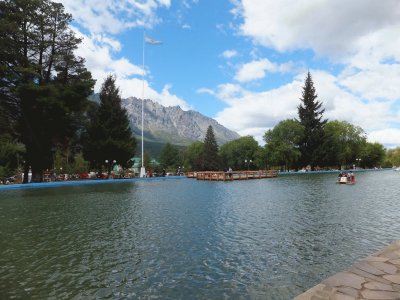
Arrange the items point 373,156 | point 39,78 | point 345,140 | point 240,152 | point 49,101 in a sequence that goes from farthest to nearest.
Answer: point 240,152 → point 373,156 → point 345,140 → point 39,78 → point 49,101

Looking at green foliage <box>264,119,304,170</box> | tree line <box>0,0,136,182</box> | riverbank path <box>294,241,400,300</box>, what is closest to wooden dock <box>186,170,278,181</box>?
green foliage <box>264,119,304,170</box>

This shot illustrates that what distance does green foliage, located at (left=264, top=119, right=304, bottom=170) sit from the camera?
78.4 meters

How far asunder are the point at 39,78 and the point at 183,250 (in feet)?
116

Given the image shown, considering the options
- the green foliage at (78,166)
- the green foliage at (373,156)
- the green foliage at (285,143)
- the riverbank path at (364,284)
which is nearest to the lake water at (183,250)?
the riverbank path at (364,284)

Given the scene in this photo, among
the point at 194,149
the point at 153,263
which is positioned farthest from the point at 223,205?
the point at 194,149

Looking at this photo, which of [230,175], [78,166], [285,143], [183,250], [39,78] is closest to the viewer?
[183,250]

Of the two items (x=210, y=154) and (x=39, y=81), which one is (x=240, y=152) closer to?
(x=210, y=154)

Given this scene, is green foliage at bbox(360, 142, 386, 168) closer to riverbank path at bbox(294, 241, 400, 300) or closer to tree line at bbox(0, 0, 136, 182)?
tree line at bbox(0, 0, 136, 182)

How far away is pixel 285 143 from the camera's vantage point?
259 ft

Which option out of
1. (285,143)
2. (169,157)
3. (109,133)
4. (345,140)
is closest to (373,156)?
(345,140)

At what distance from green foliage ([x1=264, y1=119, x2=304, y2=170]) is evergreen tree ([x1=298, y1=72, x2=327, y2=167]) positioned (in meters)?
2.21

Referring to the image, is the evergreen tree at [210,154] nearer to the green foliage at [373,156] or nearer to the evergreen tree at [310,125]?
the evergreen tree at [310,125]

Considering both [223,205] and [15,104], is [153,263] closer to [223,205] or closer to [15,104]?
[223,205]

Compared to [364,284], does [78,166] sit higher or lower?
higher
